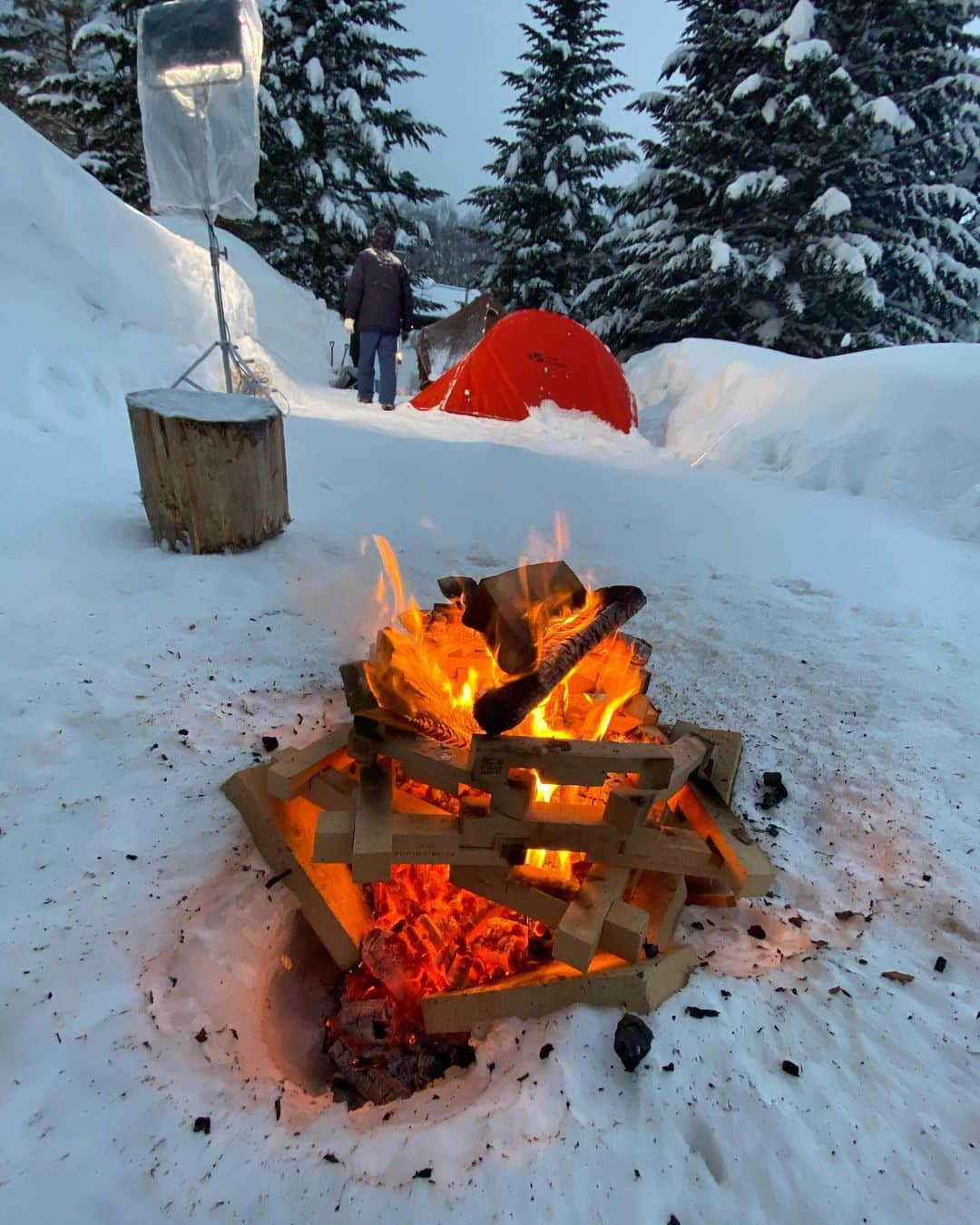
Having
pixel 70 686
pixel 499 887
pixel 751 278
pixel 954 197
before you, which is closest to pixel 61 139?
pixel 751 278

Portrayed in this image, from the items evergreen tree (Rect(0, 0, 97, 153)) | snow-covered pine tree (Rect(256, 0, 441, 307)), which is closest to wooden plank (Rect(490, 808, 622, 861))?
snow-covered pine tree (Rect(256, 0, 441, 307))

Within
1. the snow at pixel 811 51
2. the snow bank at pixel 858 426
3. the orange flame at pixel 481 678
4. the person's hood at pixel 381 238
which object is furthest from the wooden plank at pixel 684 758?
the snow at pixel 811 51

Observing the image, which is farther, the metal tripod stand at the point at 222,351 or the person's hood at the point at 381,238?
the person's hood at the point at 381,238

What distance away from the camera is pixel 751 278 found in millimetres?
10914

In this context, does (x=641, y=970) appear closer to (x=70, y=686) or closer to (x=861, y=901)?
(x=861, y=901)

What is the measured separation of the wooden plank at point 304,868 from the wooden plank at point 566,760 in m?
0.58

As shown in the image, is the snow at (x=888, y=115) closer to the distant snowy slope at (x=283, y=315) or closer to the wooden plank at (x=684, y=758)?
the distant snowy slope at (x=283, y=315)

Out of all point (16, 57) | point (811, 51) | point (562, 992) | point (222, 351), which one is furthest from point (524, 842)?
point (16, 57)

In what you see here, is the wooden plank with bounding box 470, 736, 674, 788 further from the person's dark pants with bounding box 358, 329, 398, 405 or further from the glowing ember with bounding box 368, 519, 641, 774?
the person's dark pants with bounding box 358, 329, 398, 405

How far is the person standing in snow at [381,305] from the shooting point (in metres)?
8.65

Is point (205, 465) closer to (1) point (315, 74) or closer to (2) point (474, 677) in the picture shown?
(2) point (474, 677)

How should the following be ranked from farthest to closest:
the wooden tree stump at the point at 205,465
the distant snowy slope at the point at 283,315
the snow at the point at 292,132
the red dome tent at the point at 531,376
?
the snow at the point at 292,132 < the distant snowy slope at the point at 283,315 < the red dome tent at the point at 531,376 < the wooden tree stump at the point at 205,465

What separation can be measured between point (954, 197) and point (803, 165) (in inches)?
95.9

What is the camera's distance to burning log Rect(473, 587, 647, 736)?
5.53 feet
